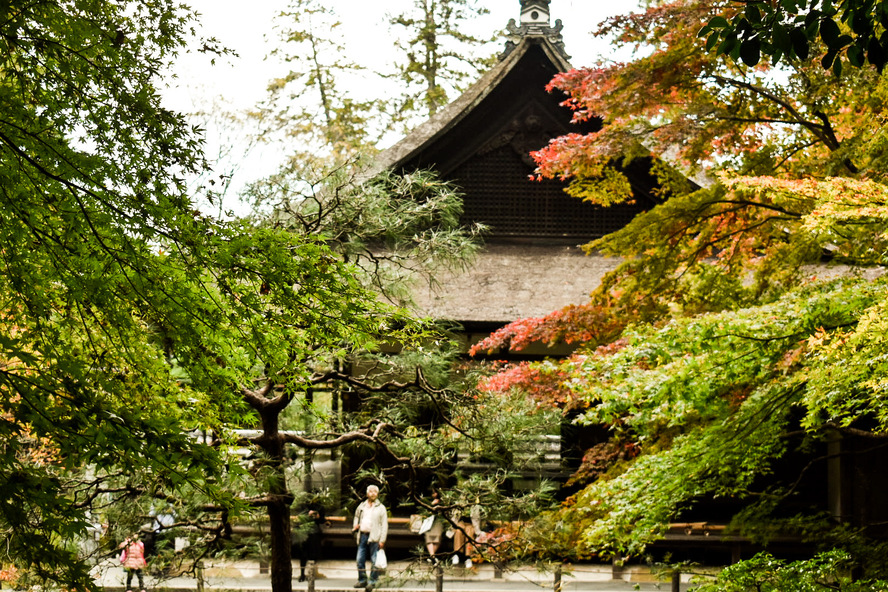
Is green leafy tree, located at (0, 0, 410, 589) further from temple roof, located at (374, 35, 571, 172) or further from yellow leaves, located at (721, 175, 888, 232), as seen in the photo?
temple roof, located at (374, 35, 571, 172)

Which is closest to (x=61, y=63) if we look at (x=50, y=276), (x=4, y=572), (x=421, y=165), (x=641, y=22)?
(x=50, y=276)

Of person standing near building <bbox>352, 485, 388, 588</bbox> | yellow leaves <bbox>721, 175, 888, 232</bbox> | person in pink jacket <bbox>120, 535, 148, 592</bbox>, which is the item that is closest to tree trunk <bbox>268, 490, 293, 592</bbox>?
person in pink jacket <bbox>120, 535, 148, 592</bbox>

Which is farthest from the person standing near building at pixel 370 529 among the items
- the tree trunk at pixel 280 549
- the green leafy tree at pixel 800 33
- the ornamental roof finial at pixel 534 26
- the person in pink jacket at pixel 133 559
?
the green leafy tree at pixel 800 33

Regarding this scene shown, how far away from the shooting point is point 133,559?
27.2 feet

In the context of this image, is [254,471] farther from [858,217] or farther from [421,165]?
[421,165]

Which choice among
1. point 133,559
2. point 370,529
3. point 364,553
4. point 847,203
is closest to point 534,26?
point 370,529

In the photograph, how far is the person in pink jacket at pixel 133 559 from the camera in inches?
285

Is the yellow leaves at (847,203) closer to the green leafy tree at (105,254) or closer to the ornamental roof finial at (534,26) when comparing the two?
the green leafy tree at (105,254)

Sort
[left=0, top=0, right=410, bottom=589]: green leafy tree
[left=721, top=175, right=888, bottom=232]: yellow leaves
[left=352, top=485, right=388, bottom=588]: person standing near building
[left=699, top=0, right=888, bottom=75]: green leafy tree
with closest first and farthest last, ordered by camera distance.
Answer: [left=699, top=0, right=888, bottom=75]: green leafy tree → [left=0, top=0, right=410, bottom=589]: green leafy tree → [left=721, top=175, right=888, bottom=232]: yellow leaves → [left=352, top=485, right=388, bottom=588]: person standing near building

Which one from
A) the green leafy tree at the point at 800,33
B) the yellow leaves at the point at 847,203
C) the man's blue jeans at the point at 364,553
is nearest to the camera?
the green leafy tree at the point at 800,33

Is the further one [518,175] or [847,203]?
[518,175]

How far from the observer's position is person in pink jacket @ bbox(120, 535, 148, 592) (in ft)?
23.7

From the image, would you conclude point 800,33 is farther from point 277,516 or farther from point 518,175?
point 518,175

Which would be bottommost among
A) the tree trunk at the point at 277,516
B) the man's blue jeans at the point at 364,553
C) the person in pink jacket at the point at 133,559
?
the man's blue jeans at the point at 364,553
